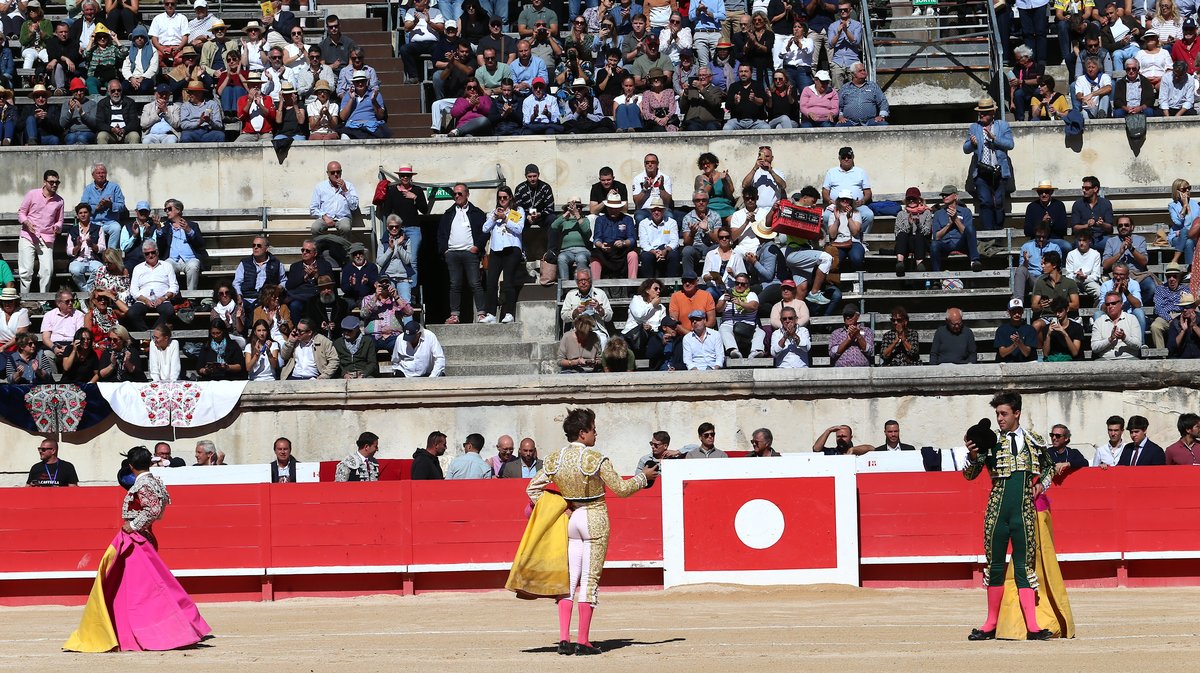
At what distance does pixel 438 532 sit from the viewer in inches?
653

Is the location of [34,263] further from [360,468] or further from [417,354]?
[360,468]

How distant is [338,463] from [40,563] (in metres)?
2.78

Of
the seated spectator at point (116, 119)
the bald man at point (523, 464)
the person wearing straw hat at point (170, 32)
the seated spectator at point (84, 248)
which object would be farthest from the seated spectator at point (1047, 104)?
the seated spectator at point (84, 248)

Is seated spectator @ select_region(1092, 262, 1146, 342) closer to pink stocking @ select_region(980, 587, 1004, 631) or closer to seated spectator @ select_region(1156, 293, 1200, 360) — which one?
seated spectator @ select_region(1156, 293, 1200, 360)

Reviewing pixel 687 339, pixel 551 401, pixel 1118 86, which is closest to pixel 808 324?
pixel 687 339

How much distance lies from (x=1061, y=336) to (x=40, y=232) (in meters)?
10.9

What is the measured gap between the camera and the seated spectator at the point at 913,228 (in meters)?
19.7

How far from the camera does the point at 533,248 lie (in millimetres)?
21281

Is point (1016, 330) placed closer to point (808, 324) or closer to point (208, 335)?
point (808, 324)

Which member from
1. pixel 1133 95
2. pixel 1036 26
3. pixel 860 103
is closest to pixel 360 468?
pixel 860 103

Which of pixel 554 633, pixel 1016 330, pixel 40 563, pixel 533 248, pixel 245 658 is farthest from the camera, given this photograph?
pixel 533 248

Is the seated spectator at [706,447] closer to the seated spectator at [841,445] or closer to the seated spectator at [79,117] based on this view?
the seated spectator at [841,445]

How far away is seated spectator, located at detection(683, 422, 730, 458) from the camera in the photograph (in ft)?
55.0

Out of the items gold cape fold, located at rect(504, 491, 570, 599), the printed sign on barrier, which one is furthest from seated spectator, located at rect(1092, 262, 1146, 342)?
gold cape fold, located at rect(504, 491, 570, 599)
